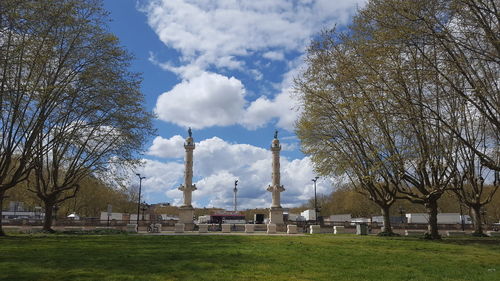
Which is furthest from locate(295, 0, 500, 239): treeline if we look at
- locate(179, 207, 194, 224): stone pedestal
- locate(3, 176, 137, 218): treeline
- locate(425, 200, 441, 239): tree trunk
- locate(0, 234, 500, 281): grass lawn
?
locate(3, 176, 137, 218): treeline

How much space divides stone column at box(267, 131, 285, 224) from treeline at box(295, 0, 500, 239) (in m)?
18.5

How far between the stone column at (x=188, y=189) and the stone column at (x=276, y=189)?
399 inches

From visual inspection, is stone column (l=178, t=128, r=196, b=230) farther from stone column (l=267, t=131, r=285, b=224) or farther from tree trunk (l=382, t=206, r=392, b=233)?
tree trunk (l=382, t=206, r=392, b=233)

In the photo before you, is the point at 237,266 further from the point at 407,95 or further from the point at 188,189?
the point at 188,189

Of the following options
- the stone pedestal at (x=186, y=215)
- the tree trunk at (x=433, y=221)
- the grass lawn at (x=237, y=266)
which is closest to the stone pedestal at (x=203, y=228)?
the stone pedestal at (x=186, y=215)

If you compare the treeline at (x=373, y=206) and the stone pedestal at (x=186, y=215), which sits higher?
the treeline at (x=373, y=206)

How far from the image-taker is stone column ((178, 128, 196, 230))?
170ft

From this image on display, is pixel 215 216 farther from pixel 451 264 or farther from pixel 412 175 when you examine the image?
pixel 451 264

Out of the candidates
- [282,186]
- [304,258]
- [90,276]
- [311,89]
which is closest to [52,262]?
[90,276]

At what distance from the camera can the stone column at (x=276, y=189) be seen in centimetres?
5372

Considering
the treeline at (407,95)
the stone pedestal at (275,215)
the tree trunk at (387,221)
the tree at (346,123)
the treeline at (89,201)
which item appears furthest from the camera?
the treeline at (89,201)

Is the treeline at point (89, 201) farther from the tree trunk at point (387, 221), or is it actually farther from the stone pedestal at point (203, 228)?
the tree trunk at point (387, 221)

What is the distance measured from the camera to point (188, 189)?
53812 mm

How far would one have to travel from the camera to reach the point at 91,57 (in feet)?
89.4
